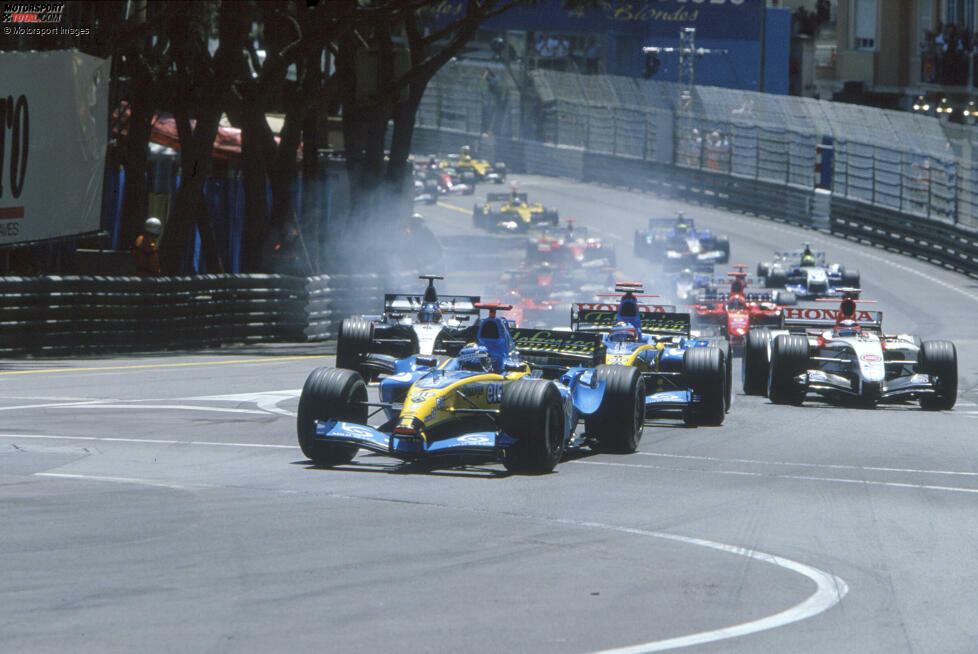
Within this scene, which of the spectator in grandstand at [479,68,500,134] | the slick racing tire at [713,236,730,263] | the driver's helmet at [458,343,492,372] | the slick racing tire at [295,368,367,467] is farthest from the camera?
the spectator in grandstand at [479,68,500,134]

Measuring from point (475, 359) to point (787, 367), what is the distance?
692 cm

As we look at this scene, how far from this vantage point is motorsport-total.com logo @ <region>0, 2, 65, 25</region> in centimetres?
2452

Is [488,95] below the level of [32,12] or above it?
above

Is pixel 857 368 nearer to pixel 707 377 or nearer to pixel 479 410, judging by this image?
pixel 707 377

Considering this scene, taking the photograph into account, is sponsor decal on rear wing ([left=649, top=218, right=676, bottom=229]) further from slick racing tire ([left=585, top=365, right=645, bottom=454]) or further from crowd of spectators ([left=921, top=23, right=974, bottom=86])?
slick racing tire ([left=585, top=365, right=645, bottom=454])

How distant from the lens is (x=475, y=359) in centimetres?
1294

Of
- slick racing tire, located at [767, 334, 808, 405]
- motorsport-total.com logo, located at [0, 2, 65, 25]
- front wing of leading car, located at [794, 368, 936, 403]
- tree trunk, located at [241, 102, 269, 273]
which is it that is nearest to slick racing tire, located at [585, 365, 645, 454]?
slick racing tire, located at [767, 334, 808, 405]

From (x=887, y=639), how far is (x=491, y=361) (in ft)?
22.2

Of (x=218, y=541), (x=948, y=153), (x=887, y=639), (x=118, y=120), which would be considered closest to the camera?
(x=887, y=639)

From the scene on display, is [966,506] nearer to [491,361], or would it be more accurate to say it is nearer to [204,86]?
[491,361]

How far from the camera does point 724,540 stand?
31.0 ft

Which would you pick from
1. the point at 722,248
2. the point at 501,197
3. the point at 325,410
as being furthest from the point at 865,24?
the point at 325,410

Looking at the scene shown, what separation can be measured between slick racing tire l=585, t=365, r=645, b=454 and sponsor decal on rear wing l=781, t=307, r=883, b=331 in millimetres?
6556

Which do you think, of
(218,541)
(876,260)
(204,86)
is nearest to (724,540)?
(218,541)
